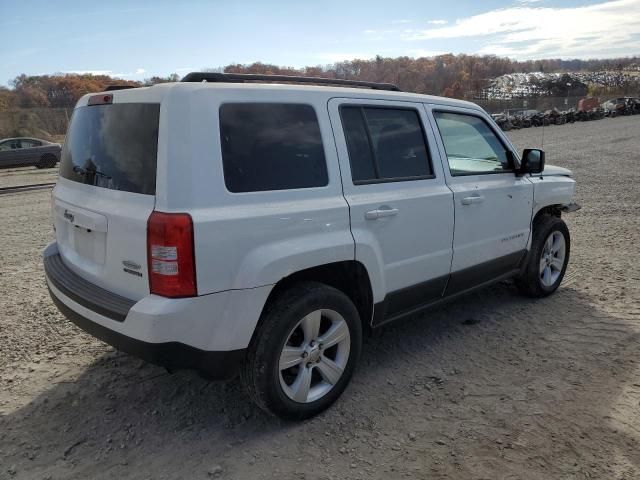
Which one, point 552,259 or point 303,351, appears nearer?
point 303,351

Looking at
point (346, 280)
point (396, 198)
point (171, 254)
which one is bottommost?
point (346, 280)

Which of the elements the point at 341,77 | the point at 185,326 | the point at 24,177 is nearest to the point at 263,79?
the point at 185,326

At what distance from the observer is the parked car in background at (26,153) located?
21344 mm

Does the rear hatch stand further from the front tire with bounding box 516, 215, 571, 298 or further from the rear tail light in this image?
the front tire with bounding box 516, 215, 571, 298

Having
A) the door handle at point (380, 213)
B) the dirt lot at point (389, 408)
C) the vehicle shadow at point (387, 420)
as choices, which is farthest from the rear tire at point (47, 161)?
the door handle at point (380, 213)

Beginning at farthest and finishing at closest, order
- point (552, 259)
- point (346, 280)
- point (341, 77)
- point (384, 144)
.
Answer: point (341, 77) < point (552, 259) < point (384, 144) < point (346, 280)

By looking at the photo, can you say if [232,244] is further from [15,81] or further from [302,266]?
[15,81]

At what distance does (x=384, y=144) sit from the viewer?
3.39 meters

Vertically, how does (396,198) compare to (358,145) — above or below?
below

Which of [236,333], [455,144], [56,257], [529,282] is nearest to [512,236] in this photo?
[529,282]

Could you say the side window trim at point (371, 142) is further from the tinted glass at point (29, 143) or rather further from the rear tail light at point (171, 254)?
the tinted glass at point (29, 143)

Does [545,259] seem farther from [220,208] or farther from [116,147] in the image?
[116,147]

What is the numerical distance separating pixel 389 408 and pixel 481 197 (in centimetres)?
178

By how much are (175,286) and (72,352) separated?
1.98 metres
